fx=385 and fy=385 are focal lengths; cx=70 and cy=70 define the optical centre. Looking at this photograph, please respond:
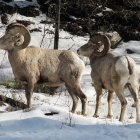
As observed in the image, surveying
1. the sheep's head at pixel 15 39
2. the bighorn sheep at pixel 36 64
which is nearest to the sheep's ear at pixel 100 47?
the bighorn sheep at pixel 36 64

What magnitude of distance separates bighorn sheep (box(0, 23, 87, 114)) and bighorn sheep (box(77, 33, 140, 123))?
527 millimetres

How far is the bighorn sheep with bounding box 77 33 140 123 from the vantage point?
28.8ft

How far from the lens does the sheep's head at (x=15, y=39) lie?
382 inches

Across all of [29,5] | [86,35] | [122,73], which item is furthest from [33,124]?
[29,5]

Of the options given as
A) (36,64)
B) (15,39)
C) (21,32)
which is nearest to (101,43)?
(36,64)

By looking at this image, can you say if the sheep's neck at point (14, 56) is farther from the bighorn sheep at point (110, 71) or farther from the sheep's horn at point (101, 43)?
the sheep's horn at point (101, 43)

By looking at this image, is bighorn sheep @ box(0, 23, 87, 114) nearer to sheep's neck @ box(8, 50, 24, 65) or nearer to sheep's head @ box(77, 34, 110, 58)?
sheep's neck @ box(8, 50, 24, 65)

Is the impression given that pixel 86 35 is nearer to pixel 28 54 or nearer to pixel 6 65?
pixel 6 65

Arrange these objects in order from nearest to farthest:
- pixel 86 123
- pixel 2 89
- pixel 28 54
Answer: pixel 86 123, pixel 28 54, pixel 2 89

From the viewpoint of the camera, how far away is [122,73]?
877 centimetres

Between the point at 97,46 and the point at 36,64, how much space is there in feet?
5.89

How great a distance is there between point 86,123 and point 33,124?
1097mm

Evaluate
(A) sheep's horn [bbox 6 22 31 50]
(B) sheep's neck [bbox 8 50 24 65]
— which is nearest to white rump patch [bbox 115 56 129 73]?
(A) sheep's horn [bbox 6 22 31 50]

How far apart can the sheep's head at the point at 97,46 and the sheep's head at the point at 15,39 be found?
1737mm
